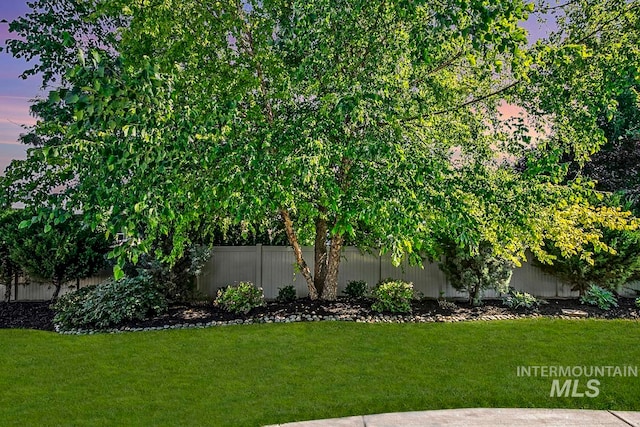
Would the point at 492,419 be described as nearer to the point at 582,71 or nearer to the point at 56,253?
the point at 582,71

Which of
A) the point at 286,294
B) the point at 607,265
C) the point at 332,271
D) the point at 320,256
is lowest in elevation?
the point at 286,294

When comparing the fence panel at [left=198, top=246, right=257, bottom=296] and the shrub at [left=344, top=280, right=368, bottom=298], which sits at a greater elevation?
the fence panel at [left=198, top=246, right=257, bottom=296]

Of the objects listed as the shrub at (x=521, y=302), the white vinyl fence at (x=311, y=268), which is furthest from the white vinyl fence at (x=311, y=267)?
the shrub at (x=521, y=302)

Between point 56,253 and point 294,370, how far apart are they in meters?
6.40

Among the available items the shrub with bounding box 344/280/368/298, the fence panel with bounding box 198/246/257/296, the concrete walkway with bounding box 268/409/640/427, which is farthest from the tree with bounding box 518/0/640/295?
the fence panel with bounding box 198/246/257/296

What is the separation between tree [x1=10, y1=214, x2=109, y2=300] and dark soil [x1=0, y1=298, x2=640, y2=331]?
0.81 meters

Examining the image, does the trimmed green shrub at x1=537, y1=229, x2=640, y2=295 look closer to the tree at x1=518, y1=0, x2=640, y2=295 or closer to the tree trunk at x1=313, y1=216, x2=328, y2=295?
the tree at x1=518, y1=0, x2=640, y2=295

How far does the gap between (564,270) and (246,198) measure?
7513 millimetres

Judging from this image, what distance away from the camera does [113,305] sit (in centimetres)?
869

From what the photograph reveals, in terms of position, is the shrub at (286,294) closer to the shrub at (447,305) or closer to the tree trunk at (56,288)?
the shrub at (447,305)

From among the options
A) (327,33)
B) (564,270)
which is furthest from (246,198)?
(564,270)

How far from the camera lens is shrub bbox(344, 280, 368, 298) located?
33.9 ft

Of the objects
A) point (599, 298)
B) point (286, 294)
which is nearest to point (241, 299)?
point (286, 294)

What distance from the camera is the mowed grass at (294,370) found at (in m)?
4.62
